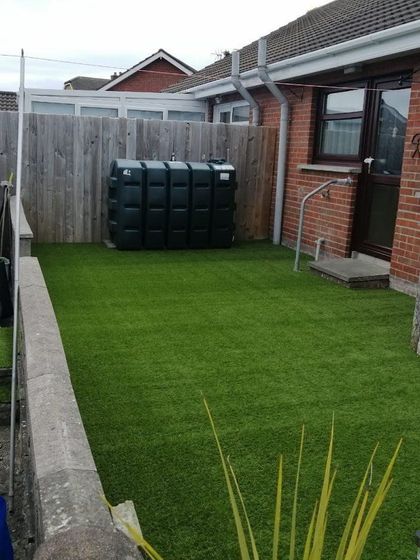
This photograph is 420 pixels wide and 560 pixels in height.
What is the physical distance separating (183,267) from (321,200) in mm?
2176

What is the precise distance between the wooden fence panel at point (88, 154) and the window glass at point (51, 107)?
17.1 ft

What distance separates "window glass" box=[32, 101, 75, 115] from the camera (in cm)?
1334

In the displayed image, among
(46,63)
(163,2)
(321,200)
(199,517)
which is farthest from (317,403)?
(163,2)

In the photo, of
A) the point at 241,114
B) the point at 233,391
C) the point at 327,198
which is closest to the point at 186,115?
the point at 241,114

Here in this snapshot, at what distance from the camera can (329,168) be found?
7797 mm

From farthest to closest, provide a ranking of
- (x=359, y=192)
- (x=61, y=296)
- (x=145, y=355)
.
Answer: (x=359, y=192) < (x=61, y=296) < (x=145, y=355)

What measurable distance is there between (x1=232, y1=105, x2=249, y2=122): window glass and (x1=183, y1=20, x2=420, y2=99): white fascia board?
1.33 metres

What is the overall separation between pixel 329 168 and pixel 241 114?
404cm

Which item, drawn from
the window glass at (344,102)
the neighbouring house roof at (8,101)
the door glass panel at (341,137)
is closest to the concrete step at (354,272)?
the door glass panel at (341,137)

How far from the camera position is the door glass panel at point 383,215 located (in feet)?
22.8

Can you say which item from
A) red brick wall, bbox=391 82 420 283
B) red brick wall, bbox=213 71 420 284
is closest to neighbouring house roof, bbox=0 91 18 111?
red brick wall, bbox=213 71 420 284

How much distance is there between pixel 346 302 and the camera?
604cm

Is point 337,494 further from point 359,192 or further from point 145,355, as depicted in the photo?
point 359,192

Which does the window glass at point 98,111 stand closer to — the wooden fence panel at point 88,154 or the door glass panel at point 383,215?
the wooden fence panel at point 88,154
